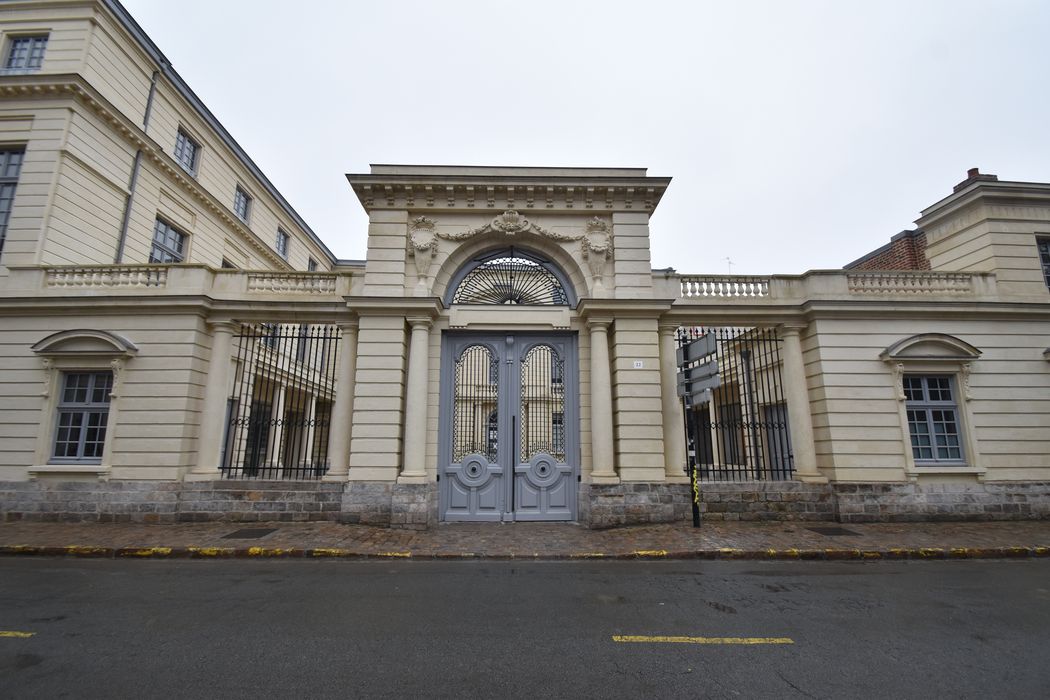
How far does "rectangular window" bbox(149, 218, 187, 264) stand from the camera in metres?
15.4

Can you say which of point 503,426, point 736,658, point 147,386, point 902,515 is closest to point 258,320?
point 147,386

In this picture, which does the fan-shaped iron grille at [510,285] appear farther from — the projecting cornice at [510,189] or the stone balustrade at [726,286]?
the stone balustrade at [726,286]

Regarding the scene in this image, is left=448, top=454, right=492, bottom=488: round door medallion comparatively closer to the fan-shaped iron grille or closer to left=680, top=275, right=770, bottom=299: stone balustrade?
the fan-shaped iron grille

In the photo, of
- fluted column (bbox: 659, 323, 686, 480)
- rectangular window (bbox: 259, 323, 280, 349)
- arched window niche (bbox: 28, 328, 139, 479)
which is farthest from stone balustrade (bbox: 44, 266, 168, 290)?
fluted column (bbox: 659, 323, 686, 480)

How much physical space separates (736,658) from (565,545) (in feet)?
14.7

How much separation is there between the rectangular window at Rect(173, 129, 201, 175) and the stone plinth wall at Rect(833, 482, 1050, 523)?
2166 cm

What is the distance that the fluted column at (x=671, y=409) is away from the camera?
411 inches

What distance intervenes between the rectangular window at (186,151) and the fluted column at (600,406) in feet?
51.2

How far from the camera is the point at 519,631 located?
4461 millimetres

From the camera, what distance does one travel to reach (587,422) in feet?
34.4

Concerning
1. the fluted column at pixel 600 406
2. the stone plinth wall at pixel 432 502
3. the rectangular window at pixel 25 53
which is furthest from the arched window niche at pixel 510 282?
the rectangular window at pixel 25 53

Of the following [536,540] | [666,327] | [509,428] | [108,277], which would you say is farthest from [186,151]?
[536,540]

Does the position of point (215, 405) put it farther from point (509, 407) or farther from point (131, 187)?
point (131, 187)

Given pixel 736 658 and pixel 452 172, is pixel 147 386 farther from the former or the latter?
pixel 736 658
